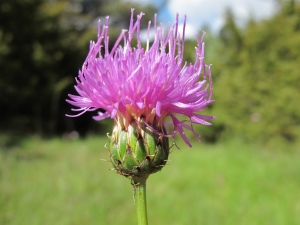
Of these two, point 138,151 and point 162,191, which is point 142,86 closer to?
point 138,151

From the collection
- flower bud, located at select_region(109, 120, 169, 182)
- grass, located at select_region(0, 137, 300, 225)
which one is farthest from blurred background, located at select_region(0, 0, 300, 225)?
flower bud, located at select_region(109, 120, 169, 182)

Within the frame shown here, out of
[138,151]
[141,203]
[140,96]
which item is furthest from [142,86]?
[141,203]

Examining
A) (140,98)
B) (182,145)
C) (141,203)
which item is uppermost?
(140,98)

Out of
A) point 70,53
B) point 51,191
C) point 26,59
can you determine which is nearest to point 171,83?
point 51,191

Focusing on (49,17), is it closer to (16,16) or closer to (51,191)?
(16,16)

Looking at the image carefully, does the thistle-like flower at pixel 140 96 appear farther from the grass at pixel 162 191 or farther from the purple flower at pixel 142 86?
the grass at pixel 162 191
